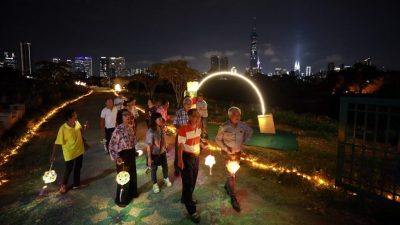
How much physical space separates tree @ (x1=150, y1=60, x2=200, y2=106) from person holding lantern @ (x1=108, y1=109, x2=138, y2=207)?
16.3 metres

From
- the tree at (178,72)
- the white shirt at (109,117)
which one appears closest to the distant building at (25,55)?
the tree at (178,72)

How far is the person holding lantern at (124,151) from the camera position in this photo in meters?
5.54

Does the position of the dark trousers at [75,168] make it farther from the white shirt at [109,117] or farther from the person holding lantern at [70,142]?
the white shirt at [109,117]

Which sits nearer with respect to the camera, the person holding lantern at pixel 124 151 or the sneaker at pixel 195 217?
the sneaker at pixel 195 217

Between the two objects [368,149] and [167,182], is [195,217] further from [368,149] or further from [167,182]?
[368,149]

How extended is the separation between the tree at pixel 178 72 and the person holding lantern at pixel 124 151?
53.6 feet

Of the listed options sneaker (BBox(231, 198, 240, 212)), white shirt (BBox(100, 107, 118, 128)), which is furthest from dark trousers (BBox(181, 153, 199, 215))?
white shirt (BBox(100, 107, 118, 128))

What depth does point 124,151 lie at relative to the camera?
564cm

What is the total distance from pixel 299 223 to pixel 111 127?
5.78 metres

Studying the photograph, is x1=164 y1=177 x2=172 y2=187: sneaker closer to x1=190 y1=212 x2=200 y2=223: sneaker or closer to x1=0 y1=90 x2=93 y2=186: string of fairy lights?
x1=190 y1=212 x2=200 y2=223: sneaker

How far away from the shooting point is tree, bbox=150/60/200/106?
21.8m

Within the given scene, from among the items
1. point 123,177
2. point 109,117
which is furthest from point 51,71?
point 123,177

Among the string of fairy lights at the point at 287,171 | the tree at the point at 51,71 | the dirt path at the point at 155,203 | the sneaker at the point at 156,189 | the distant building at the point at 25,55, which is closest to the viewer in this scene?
the dirt path at the point at 155,203

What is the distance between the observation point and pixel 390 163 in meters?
10.5
